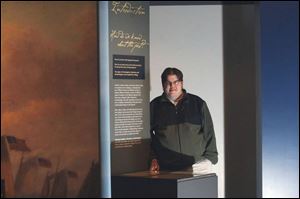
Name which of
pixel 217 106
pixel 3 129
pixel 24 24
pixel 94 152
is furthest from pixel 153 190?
pixel 24 24

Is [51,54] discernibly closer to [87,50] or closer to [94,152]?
[87,50]

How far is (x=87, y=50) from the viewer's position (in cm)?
430

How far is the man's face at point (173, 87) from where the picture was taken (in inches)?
175

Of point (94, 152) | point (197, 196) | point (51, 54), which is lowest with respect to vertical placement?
point (197, 196)

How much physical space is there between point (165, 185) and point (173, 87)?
842 millimetres

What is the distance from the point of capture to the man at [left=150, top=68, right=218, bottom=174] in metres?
4.41

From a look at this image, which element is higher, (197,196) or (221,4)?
(221,4)

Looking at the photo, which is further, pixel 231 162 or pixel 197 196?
pixel 231 162

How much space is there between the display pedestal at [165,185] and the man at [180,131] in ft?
0.51

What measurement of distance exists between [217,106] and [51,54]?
1266 mm

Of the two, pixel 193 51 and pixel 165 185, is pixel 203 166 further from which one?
pixel 193 51
